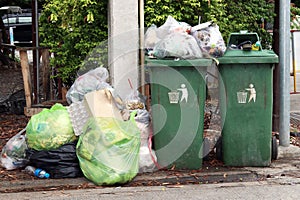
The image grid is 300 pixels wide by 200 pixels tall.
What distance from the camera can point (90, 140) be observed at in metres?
5.41

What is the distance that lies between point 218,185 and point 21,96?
5.28m

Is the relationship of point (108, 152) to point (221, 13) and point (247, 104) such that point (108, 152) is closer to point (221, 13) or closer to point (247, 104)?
point (247, 104)

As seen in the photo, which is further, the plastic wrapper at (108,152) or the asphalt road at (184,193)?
the plastic wrapper at (108,152)

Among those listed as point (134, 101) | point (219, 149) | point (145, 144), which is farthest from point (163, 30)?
point (219, 149)

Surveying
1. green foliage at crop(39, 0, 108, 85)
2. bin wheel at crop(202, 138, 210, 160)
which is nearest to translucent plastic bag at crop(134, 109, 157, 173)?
bin wheel at crop(202, 138, 210, 160)

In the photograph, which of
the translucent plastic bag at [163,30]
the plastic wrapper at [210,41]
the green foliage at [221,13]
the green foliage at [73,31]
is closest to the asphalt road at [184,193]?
the plastic wrapper at [210,41]

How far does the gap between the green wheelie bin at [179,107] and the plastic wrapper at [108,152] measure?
378 mm

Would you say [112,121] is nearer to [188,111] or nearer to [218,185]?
[188,111]

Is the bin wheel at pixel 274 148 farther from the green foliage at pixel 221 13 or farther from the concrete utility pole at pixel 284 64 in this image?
the green foliage at pixel 221 13

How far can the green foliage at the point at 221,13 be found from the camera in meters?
7.45

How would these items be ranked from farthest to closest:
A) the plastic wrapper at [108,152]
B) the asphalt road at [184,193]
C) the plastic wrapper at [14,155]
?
the plastic wrapper at [14,155]
the plastic wrapper at [108,152]
the asphalt road at [184,193]

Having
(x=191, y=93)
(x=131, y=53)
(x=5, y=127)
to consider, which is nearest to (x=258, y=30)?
(x=131, y=53)

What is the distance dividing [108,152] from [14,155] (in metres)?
1.30

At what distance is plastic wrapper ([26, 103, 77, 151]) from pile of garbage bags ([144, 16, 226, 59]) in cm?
121
